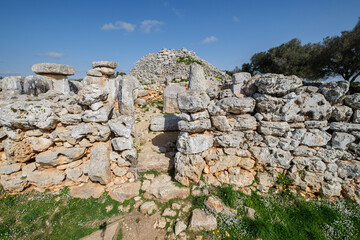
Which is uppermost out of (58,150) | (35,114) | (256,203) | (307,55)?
(307,55)

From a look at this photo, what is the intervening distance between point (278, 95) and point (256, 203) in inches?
127

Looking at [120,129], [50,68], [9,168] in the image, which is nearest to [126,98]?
[120,129]

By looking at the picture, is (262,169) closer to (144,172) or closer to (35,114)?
(144,172)

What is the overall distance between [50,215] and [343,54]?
79.8 ft

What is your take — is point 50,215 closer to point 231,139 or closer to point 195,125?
point 195,125

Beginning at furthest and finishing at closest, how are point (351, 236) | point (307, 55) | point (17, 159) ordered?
1. point (307, 55)
2. point (17, 159)
3. point (351, 236)

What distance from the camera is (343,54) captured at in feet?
47.2

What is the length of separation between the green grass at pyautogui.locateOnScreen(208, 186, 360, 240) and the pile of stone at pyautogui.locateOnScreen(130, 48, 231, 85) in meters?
20.2

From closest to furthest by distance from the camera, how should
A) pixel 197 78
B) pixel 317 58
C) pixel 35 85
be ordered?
1. pixel 35 85
2. pixel 197 78
3. pixel 317 58

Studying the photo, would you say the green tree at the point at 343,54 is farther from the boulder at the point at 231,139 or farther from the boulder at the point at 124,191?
the boulder at the point at 124,191

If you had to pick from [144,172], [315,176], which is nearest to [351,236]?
[315,176]

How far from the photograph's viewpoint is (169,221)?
3812mm

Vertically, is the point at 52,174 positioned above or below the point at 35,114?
below

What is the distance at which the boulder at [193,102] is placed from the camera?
422 cm
